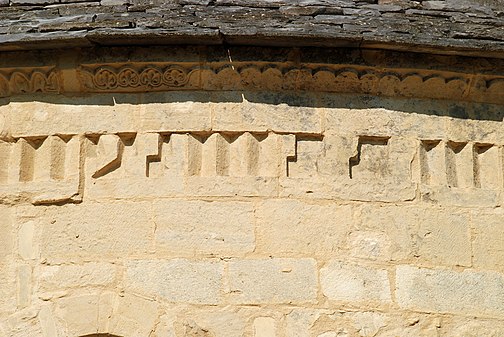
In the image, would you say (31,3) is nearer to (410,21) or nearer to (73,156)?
(73,156)

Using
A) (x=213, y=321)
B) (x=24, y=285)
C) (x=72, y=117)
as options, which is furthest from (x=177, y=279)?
(x=72, y=117)

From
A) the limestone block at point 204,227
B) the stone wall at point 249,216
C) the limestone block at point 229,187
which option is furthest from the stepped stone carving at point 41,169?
the limestone block at point 229,187

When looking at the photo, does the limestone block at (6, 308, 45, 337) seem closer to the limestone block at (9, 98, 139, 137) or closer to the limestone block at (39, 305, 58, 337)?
the limestone block at (39, 305, 58, 337)

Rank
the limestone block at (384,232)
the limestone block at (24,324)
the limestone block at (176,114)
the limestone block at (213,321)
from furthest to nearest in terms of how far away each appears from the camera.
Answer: the limestone block at (176,114) → the limestone block at (384,232) → the limestone block at (24,324) → the limestone block at (213,321)

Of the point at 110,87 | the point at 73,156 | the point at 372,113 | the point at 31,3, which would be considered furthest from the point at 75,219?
the point at 372,113

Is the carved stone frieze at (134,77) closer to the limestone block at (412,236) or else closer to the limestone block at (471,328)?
the limestone block at (412,236)

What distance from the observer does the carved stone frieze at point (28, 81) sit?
6.20 m

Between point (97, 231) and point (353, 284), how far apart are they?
1408 mm

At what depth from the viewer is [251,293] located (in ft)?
19.1

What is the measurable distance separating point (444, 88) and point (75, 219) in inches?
86.4

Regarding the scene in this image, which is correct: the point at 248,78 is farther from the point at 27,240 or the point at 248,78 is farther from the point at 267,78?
the point at 27,240

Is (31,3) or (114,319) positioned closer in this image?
(114,319)

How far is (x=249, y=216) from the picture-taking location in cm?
594

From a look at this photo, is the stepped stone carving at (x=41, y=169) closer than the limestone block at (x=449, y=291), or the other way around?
the limestone block at (x=449, y=291)
